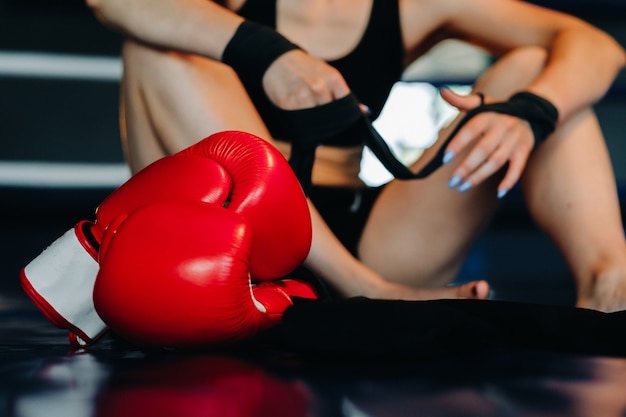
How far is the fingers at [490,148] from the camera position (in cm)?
90

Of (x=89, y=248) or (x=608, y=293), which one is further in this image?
(x=608, y=293)

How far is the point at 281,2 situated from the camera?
3.96 feet

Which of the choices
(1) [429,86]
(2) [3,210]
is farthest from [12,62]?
(1) [429,86]

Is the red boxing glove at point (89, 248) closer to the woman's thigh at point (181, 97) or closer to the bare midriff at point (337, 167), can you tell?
the woman's thigh at point (181, 97)

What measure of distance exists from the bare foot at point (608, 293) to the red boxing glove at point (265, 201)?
407 mm

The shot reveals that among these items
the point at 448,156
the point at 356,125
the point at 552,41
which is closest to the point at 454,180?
the point at 448,156

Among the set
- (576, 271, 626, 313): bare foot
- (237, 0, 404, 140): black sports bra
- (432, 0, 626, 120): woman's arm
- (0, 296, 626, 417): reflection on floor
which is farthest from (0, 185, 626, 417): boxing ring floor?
(237, 0, 404, 140): black sports bra

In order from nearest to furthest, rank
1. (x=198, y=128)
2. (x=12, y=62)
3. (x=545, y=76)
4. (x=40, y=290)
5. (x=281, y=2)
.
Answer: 1. (x=40, y=290)
2. (x=198, y=128)
3. (x=545, y=76)
4. (x=281, y=2)
5. (x=12, y=62)

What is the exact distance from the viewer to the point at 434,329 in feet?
2.09

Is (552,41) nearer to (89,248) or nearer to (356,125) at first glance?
(356,125)

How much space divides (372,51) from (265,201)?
631mm

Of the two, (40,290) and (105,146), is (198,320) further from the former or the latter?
(105,146)

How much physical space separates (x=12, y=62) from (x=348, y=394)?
250cm

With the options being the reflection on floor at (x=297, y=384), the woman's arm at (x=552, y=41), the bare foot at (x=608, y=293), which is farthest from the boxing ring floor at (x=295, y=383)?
the woman's arm at (x=552, y=41)
